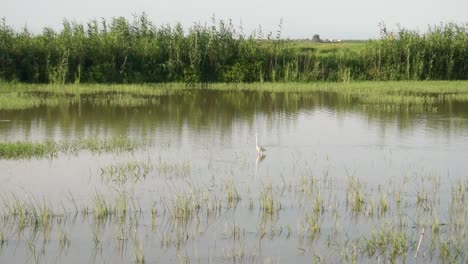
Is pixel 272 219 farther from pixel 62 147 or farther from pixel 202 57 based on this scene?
pixel 202 57

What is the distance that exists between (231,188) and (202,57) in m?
15.6

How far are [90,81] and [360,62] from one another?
9.35 metres

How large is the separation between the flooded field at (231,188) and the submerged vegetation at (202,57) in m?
6.51

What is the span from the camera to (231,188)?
29.0 ft

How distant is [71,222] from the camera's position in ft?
24.5

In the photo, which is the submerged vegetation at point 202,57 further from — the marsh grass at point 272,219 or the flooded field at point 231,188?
the marsh grass at point 272,219

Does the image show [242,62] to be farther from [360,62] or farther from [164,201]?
[164,201]

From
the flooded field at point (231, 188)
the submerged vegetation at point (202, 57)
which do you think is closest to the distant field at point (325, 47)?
the submerged vegetation at point (202, 57)

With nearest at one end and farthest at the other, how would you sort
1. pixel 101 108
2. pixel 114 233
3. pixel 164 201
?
pixel 114 233 < pixel 164 201 < pixel 101 108

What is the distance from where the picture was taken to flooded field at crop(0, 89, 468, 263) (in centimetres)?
670

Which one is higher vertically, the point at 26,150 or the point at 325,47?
the point at 325,47

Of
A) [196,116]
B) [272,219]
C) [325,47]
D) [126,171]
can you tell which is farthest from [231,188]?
[325,47]

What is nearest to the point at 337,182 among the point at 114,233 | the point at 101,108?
the point at 114,233

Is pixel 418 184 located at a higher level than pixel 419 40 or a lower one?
lower
